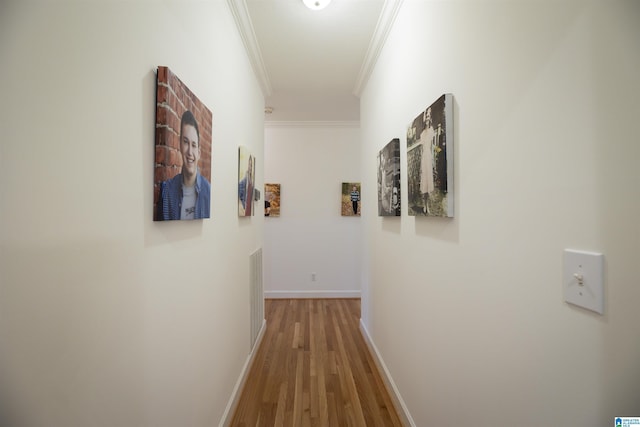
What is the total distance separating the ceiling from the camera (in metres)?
1.93

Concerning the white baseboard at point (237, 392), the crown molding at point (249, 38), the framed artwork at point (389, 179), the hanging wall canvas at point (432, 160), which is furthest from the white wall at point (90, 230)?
the framed artwork at point (389, 179)

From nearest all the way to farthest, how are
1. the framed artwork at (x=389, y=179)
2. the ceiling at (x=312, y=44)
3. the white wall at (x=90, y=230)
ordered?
the white wall at (x=90, y=230), the framed artwork at (x=389, y=179), the ceiling at (x=312, y=44)

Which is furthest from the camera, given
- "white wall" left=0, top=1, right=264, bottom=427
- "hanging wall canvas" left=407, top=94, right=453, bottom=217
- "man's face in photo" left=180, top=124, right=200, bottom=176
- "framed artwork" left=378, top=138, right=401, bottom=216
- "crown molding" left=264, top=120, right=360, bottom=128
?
"crown molding" left=264, top=120, right=360, bottom=128

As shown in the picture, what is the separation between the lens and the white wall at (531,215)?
54cm

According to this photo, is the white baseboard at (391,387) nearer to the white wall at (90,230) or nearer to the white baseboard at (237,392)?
the white baseboard at (237,392)

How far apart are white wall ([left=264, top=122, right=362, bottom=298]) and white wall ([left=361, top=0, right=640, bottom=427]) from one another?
3.03 meters

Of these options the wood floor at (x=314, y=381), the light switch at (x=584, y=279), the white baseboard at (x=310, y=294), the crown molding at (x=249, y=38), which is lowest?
the wood floor at (x=314, y=381)

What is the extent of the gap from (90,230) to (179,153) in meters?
0.46

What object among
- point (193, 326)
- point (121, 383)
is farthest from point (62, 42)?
point (193, 326)

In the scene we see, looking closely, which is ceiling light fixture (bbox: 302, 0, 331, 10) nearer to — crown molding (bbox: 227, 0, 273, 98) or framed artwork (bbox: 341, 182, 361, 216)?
crown molding (bbox: 227, 0, 273, 98)

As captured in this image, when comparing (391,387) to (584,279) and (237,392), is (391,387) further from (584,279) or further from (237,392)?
(584,279)

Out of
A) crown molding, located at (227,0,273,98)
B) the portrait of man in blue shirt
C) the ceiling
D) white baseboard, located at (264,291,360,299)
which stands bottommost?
white baseboard, located at (264,291,360,299)

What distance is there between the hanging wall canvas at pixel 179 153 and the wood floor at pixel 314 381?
1506 millimetres

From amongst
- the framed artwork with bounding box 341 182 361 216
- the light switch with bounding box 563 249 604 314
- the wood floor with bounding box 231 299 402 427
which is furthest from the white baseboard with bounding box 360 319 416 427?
the framed artwork with bounding box 341 182 361 216
